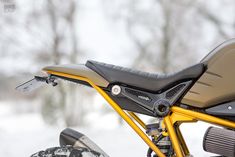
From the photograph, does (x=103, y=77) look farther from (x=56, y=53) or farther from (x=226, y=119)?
(x=56, y=53)

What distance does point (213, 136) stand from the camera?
7.41 feet

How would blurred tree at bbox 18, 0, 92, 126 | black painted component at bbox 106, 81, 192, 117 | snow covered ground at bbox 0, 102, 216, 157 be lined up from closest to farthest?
black painted component at bbox 106, 81, 192, 117 → snow covered ground at bbox 0, 102, 216, 157 → blurred tree at bbox 18, 0, 92, 126

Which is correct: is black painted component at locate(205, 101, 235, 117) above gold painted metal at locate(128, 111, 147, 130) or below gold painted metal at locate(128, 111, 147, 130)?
below

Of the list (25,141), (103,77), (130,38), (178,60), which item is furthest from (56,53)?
(103,77)

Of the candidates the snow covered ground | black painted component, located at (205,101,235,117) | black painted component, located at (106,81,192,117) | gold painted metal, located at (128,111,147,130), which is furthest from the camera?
the snow covered ground

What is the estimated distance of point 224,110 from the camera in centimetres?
213

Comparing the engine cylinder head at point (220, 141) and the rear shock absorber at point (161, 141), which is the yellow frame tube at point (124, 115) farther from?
the engine cylinder head at point (220, 141)

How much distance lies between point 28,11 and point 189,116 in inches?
492

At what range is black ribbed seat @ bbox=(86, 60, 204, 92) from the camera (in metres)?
2.21

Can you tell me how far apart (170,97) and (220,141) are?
0.36 m

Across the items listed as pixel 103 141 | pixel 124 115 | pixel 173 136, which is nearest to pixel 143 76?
pixel 124 115

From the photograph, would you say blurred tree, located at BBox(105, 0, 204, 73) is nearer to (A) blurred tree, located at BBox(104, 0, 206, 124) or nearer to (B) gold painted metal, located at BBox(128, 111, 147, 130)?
(A) blurred tree, located at BBox(104, 0, 206, 124)

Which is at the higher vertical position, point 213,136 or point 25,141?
point 25,141

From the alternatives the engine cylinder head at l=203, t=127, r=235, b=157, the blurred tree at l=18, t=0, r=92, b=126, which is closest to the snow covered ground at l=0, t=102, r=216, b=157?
the engine cylinder head at l=203, t=127, r=235, b=157
